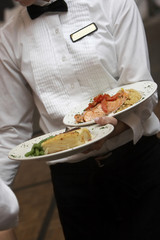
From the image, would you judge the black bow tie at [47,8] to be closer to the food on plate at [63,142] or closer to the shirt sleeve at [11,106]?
the shirt sleeve at [11,106]

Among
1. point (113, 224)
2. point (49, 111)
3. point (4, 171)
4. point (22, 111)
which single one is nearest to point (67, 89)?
point (49, 111)

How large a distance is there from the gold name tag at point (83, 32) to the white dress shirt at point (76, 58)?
15 millimetres

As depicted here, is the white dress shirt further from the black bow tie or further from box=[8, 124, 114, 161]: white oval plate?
box=[8, 124, 114, 161]: white oval plate

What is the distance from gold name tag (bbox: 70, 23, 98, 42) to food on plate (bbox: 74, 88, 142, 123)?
31 cm

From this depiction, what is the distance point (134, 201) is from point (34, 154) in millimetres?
558

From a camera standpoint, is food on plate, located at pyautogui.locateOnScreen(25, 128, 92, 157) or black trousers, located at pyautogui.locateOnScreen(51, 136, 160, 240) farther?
black trousers, located at pyautogui.locateOnScreen(51, 136, 160, 240)

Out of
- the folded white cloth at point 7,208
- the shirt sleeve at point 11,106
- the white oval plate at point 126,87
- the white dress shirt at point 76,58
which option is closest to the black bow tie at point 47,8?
the white dress shirt at point 76,58

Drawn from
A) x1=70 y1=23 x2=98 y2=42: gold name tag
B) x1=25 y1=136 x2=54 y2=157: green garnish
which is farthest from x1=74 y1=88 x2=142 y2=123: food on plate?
x1=70 y1=23 x2=98 y2=42: gold name tag

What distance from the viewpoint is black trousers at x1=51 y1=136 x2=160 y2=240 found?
60.9 inches

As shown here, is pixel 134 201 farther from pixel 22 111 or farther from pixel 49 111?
pixel 22 111

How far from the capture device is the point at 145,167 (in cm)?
159

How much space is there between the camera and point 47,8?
161cm

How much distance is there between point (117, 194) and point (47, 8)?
0.85 metres

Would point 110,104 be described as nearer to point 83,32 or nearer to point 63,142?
point 63,142
